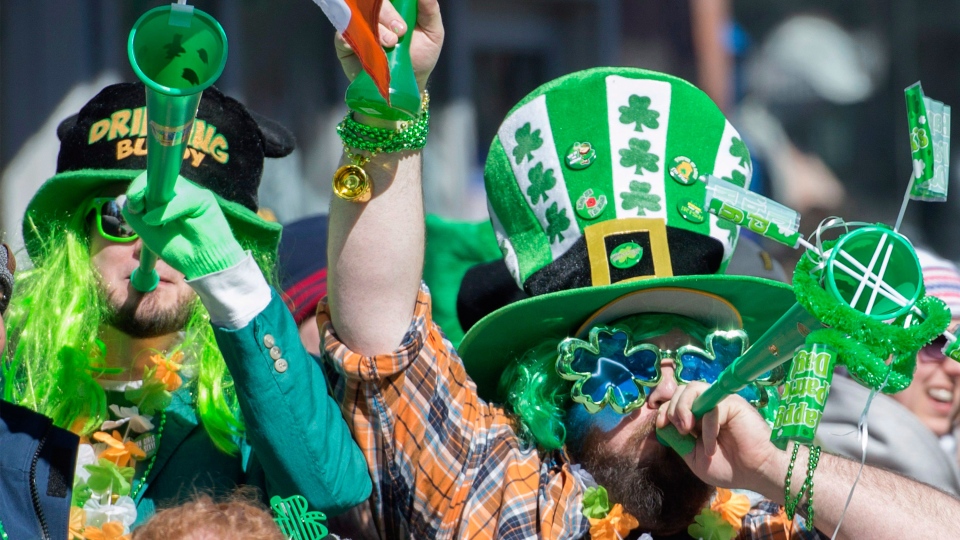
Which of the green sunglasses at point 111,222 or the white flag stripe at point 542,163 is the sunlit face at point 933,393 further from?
the green sunglasses at point 111,222

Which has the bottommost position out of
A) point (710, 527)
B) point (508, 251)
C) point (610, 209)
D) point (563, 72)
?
point (563, 72)

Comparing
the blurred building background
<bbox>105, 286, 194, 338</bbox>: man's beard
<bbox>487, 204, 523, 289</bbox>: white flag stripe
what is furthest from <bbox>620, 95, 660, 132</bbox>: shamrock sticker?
the blurred building background

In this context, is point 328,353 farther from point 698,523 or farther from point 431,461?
point 698,523

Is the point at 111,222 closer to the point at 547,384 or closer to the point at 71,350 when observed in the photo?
the point at 71,350

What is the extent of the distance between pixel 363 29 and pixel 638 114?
1015mm

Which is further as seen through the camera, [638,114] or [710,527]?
[638,114]

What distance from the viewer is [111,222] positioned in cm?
261

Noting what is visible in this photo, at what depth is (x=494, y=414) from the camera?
2.51 m

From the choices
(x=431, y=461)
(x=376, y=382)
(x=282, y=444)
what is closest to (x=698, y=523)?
(x=431, y=461)

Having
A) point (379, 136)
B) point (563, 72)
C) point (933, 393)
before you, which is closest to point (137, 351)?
point (379, 136)

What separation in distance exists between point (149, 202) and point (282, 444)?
1.53 ft

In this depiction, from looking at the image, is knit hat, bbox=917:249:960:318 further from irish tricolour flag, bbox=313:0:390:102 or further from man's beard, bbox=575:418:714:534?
irish tricolour flag, bbox=313:0:390:102

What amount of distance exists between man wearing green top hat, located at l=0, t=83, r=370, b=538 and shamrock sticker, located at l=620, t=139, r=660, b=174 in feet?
2.71

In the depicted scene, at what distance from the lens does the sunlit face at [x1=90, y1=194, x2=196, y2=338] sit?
2.56 metres
